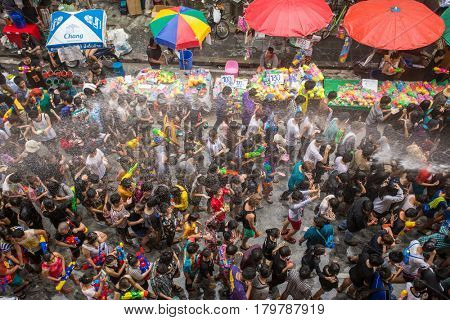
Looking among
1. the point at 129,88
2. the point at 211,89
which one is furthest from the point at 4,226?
the point at 211,89

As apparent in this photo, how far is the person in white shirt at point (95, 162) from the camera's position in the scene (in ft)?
26.5

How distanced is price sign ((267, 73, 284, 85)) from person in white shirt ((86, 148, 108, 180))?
16.8 ft

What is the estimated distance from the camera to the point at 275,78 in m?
11.2

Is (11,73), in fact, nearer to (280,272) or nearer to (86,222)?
(86,222)

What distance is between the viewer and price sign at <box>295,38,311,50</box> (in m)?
11.6

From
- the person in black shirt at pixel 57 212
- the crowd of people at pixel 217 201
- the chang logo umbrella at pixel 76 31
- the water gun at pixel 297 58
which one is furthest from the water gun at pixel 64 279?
the water gun at pixel 297 58

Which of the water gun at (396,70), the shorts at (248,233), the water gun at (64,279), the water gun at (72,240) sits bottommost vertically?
the water gun at (64,279)

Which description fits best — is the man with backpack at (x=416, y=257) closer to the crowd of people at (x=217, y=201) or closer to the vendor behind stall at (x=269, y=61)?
the crowd of people at (x=217, y=201)

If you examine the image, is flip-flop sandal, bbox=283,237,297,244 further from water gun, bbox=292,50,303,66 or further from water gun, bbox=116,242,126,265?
water gun, bbox=292,50,303,66

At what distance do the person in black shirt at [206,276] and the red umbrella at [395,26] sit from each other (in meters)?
6.57

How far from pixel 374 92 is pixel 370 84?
Answer: 287 millimetres

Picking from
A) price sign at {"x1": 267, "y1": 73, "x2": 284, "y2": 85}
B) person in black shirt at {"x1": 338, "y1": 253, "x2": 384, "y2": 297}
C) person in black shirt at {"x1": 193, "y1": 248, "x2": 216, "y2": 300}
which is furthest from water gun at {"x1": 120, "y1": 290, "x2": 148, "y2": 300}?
price sign at {"x1": 267, "y1": 73, "x2": 284, "y2": 85}

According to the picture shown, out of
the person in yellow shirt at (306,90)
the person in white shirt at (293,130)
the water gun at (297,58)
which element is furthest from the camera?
the water gun at (297,58)

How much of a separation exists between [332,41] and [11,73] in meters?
10.4
